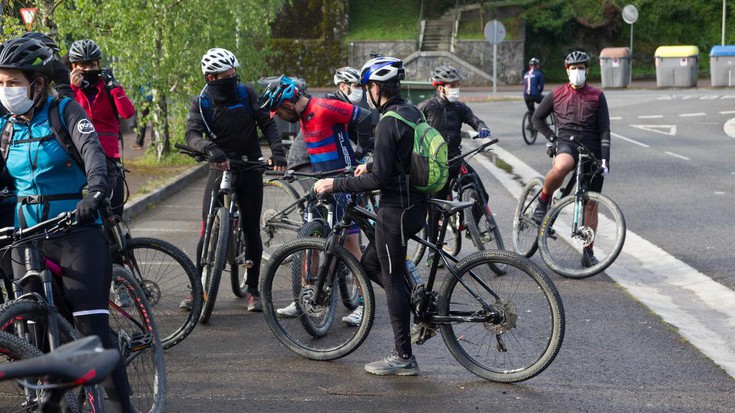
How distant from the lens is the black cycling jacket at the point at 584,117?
31.1ft

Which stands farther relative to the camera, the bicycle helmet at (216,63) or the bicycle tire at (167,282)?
the bicycle helmet at (216,63)

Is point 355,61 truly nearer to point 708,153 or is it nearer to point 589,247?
point 708,153

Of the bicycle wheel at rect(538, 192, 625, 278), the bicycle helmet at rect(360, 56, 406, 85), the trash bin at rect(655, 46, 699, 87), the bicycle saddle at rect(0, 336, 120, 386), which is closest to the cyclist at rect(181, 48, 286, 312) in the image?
the bicycle helmet at rect(360, 56, 406, 85)

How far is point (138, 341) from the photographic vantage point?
5.21 m

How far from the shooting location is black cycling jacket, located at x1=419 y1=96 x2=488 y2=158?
9.92m

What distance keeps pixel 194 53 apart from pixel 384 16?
40.7 m

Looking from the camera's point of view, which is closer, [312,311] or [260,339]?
[312,311]

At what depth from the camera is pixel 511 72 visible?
52.0m

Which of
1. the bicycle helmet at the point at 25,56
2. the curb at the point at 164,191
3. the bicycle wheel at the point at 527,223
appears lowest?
the curb at the point at 164,191

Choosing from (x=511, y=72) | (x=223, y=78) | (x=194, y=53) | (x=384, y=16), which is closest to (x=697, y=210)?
(x=223, y=78)

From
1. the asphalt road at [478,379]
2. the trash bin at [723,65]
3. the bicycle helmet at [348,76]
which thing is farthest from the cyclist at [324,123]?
the trash bin at [723,65]

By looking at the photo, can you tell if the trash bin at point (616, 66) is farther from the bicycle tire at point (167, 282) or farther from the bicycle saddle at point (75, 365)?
the bicycle saddle at point (75, 365)

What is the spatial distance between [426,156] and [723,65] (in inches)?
1533

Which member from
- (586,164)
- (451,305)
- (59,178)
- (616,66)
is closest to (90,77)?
(59,178)
